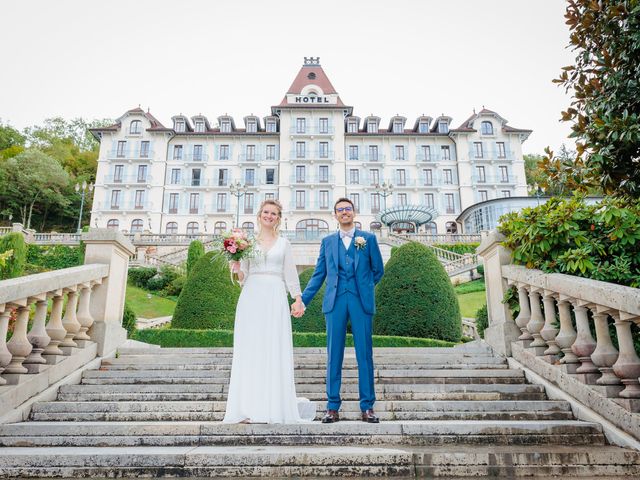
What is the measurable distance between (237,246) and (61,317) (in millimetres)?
2888

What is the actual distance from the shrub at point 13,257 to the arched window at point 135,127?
85.3 feet

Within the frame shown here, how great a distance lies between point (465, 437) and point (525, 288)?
2458 millimetres

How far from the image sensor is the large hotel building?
138ft

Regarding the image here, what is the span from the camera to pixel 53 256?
30.0m

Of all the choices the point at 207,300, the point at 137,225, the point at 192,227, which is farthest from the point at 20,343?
the point at 137,225

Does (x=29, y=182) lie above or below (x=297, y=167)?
below

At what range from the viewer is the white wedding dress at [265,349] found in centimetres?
391

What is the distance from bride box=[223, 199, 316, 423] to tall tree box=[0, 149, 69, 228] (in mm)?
46240

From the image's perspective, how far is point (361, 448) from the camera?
11.0 ft

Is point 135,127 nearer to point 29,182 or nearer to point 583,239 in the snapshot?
point 29,182

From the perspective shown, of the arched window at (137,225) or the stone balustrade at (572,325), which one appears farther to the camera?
the arched window at (137,225)

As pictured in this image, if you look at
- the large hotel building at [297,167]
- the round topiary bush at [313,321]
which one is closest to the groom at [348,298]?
the round topiary bush at [313,321]

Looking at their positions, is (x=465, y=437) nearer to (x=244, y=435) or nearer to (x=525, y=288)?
(x=244, y=435)

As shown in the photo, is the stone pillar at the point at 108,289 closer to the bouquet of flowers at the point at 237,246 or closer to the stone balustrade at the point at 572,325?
the bouquet of flowers at the point at 237,246
